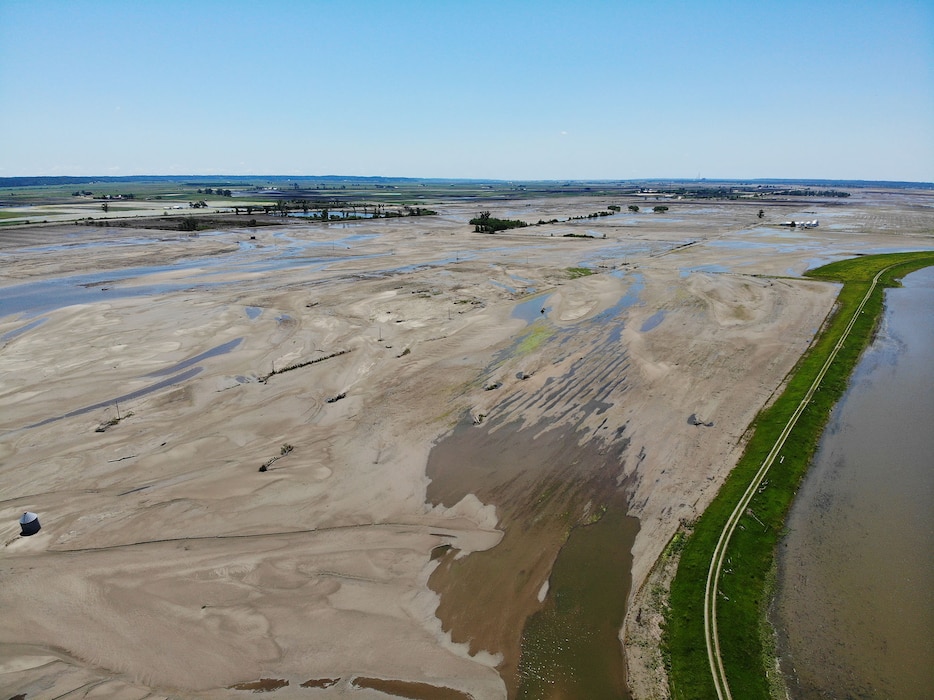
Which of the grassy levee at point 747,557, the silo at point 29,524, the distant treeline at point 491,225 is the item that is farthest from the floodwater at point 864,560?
the distant treeline at point 491,225

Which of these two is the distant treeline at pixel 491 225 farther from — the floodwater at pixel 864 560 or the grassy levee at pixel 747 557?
the floodwater at pixel 864 560

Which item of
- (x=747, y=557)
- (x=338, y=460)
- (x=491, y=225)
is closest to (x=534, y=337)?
(x=338, y=460)

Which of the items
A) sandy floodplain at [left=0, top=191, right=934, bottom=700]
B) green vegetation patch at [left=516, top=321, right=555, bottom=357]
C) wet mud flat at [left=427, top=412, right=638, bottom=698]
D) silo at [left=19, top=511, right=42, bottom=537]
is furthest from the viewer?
green vegetation patch at [left=516, top=321, right=555, bottom=357]

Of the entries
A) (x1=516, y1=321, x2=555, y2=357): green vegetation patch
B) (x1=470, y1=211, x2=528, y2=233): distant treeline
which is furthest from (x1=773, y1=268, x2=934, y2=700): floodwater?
Answer: (x1=470, y1=211, x2=528, y2=233): distant treeline

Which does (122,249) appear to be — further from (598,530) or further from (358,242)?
(598,530)

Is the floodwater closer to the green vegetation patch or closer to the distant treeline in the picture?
the green vegetation patch

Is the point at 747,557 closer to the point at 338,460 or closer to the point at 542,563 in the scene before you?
the point at 542,563
